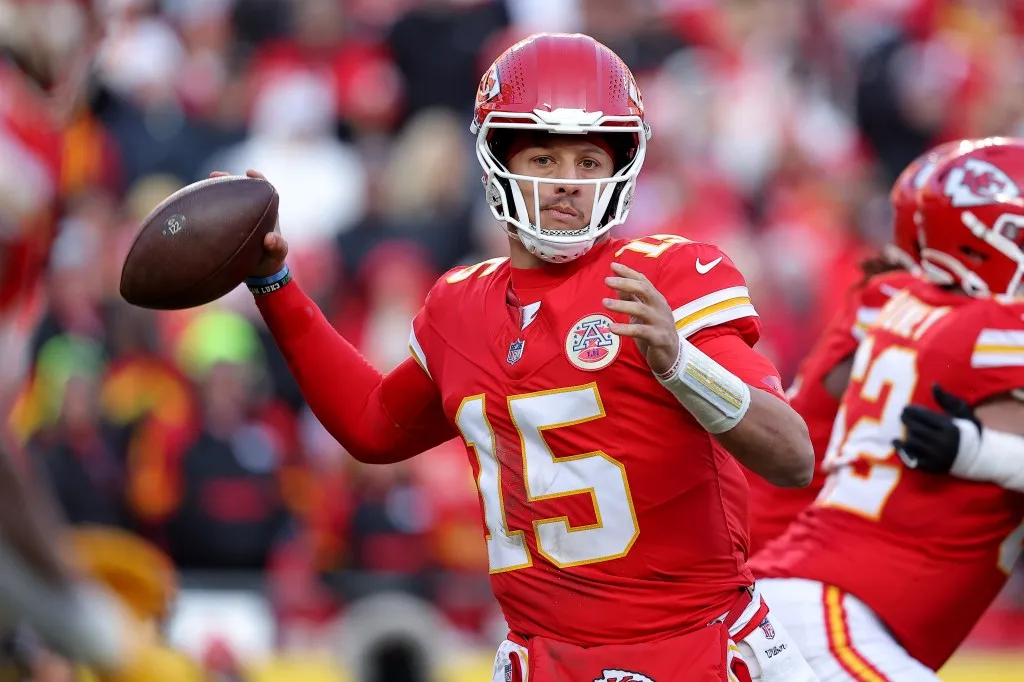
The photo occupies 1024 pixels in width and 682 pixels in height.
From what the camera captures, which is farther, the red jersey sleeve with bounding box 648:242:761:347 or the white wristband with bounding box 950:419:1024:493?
the white wristband with bounding box 950:419:1024:493

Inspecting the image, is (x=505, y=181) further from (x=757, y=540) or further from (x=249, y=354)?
(x=249, y=354)

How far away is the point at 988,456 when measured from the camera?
4176 mm

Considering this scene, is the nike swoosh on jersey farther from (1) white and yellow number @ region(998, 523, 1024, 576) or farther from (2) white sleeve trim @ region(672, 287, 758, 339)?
(1) white and yellow number @ region(998, 523, 1024, 576)

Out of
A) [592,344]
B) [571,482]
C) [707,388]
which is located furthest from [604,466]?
[707,388]

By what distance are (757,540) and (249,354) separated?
5.04 meters

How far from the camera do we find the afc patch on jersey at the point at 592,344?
3.53 metres

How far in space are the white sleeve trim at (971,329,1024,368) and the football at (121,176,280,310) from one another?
1.87 metres

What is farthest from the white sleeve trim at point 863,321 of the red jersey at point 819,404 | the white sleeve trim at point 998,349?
the white sleeve trim at point 998,349

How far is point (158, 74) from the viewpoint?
1106 centimetres

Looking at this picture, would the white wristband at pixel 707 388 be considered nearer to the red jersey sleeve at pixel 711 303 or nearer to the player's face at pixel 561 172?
the red jersey sleeve at pixel 711 303

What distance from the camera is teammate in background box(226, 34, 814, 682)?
3518 millimetres

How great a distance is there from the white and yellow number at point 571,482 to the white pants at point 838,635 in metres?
0.91

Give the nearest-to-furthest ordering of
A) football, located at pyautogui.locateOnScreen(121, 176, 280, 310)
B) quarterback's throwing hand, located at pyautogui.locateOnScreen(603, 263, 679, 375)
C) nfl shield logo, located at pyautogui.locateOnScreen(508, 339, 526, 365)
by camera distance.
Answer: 1. quarterback's throwing hand, located at pyautogui.locateOnScreen(603, 263, 679, 375)
2. nfl shield logo, located at pyautogui.locateOnScreen(508, 339, 526, 365)
3. football, located at pyautogui.locateOnScreen(121, 176, 280, 310)


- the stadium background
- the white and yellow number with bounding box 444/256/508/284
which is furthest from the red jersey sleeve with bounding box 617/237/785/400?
the stadium background
